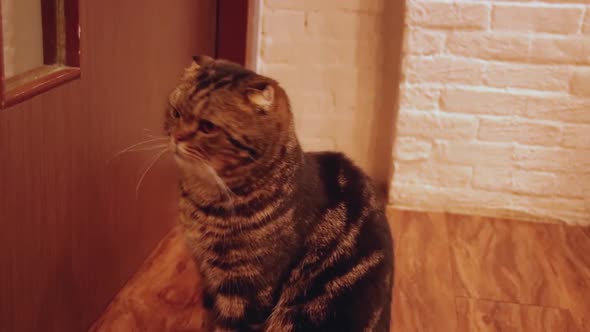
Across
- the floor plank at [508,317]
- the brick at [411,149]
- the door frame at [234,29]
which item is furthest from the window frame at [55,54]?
the brick at [411,149]

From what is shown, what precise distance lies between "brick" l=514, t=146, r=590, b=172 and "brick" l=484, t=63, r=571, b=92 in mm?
203

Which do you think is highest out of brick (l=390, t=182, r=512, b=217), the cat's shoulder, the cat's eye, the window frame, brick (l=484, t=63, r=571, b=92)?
the window frame

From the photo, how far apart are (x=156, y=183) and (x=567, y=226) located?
53.4 inches

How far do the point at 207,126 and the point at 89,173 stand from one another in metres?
0.34

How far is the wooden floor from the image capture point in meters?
1.44

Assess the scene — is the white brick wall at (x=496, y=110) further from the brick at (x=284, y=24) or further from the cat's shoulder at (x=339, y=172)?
the cat's shoulder at (x=339, y=172)

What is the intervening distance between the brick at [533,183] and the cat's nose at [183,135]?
4.36 ft

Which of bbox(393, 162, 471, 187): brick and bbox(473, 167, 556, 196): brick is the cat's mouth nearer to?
bbox(393, 162, 471, 187): brick

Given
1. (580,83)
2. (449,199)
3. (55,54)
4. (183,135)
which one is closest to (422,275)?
(449,199)

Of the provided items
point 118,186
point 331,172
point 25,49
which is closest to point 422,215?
point 331,172

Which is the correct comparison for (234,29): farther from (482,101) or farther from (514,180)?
(514,180)

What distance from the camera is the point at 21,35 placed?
0.96 metres

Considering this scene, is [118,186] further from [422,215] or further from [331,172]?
[422,215]

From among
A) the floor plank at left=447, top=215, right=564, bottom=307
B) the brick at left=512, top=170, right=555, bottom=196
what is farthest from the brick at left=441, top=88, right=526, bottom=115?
the floor plank at left=447, top=215, right=564, bottom=307
